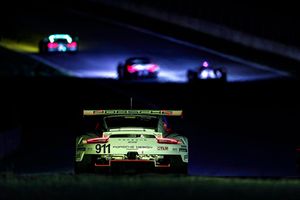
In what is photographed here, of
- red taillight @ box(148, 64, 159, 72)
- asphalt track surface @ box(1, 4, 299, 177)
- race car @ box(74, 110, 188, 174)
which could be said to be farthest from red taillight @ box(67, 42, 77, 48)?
race car @ box(74, 110, 188, 174)

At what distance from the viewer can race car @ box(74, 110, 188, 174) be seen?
53.4ft

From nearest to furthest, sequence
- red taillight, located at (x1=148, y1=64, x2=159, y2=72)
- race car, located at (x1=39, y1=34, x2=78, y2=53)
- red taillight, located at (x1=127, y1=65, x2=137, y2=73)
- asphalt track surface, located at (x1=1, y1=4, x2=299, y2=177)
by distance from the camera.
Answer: asphalt track surface, located at (x1=1, y1=4, x2=299, y2=177), red taillight, located at (x1=127, y1=65, x2=137, y2=73), red taillight, located at (x1=148, y1=64, x2=159, y2=72), race car, located at (x1=39, y1=34, x2=78, y2=53)

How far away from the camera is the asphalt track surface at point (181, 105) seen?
21359 millimetres

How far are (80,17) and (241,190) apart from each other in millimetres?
60961

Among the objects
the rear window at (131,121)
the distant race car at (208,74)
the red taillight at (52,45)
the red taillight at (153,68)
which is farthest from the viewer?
the red taillight at (52,45)

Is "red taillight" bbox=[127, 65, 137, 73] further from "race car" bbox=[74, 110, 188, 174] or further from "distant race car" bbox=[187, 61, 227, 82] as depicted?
"race car" bbox=[74, 110, 188, 174]

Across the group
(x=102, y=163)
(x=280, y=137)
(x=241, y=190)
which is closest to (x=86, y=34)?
(x=280, y=137)

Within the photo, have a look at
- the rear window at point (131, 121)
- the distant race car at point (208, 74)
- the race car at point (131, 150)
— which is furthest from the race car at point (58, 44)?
the race car at point (131, 150)

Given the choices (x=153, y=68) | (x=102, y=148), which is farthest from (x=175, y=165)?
(x=153, y=68)

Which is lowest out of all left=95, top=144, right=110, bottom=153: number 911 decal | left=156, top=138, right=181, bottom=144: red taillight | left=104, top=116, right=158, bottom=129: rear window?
left=95, top=144, right=110, bottom=153: number 911 decal

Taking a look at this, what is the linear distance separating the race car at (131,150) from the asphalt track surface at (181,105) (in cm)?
212

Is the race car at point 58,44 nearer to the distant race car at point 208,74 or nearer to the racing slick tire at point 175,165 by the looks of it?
the distant race car at point 208,74

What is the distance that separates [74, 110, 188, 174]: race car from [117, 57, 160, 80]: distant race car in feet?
96.9

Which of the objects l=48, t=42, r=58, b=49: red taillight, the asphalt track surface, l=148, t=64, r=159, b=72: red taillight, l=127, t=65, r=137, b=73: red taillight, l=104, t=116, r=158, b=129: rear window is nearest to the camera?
l=104, t=116, r=158, b=129: rear window
